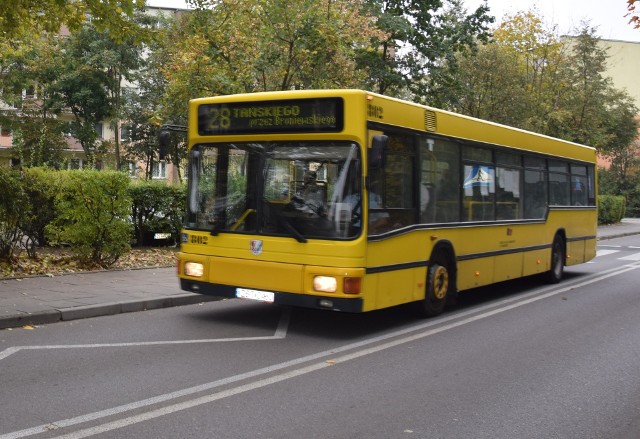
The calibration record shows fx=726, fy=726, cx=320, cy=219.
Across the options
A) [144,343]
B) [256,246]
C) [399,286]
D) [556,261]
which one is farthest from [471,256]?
[144,343]

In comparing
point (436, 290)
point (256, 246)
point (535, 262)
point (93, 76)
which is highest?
point (93, 76)

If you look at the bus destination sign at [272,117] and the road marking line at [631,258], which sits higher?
the bus destination sign at [272,117]

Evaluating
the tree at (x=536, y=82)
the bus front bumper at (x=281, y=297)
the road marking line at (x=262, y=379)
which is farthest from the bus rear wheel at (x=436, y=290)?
the tree at (x=536, y=82)

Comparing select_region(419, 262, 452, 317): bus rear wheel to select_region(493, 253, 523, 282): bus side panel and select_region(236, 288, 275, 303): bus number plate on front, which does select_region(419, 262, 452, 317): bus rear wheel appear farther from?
select_region(236, 288, 275, 303): bus number plate on front

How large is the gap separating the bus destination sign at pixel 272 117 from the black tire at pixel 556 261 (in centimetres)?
752

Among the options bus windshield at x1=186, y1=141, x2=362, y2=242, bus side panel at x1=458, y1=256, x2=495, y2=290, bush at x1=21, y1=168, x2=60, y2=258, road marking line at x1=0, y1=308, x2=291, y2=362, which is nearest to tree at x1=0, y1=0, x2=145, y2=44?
bush at x1=21, y1=168, x2=60, y2=258

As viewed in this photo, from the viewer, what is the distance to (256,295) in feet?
27.6

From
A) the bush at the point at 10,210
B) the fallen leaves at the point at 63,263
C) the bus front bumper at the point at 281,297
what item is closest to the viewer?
the bus front bumper at the point at 281,297

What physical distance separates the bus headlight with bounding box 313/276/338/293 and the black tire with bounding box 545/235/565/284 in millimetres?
7455

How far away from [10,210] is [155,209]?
4797mm

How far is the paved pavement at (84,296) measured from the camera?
348 inches

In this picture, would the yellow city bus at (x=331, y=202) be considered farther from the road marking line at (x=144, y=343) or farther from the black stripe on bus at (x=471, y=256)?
the road marking line at (x=144, y=343)

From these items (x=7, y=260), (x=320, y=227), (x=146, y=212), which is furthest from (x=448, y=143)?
(x=146, y=212)

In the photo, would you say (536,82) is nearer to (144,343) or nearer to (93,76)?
(93,76)
